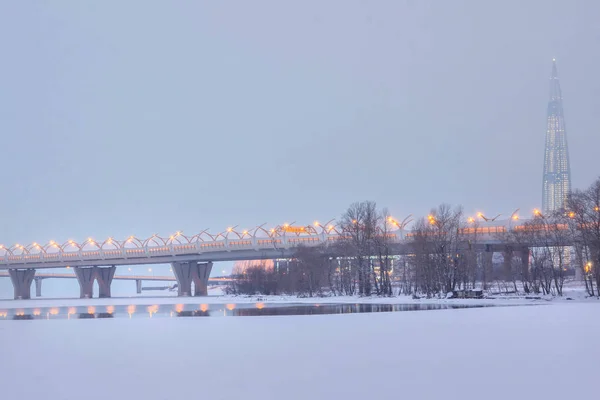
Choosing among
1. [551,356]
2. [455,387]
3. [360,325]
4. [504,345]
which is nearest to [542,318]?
[360,325]

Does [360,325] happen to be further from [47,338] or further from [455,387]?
[455,387]

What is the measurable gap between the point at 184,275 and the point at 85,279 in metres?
26.4

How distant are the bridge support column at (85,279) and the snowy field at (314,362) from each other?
4659 inches

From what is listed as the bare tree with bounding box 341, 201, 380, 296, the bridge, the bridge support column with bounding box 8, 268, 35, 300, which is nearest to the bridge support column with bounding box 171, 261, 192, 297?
Result: the bridge

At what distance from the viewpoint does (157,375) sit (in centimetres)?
1845

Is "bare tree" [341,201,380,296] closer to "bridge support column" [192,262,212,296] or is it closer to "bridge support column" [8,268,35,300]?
"bridge support column" [192,262,212,296]

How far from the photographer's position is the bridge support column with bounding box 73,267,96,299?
479ft

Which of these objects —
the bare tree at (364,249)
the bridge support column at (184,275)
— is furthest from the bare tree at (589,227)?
the bridge support column at (184,275)

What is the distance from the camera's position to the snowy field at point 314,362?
623 inches

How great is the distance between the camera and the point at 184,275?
5586 inches

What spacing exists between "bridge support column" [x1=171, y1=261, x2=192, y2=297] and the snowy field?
10460cm

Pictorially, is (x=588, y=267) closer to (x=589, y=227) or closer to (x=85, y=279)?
(x=589, y=227)

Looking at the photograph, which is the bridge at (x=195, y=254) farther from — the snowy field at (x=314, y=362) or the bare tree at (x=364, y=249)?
the snowy field at (x=314, y=362)

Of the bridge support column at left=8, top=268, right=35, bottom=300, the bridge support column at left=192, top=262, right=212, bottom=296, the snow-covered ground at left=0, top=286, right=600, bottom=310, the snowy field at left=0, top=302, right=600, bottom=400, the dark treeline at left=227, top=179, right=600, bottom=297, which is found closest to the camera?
the snowy field at left=0, top=302, right=600, bottom=400
